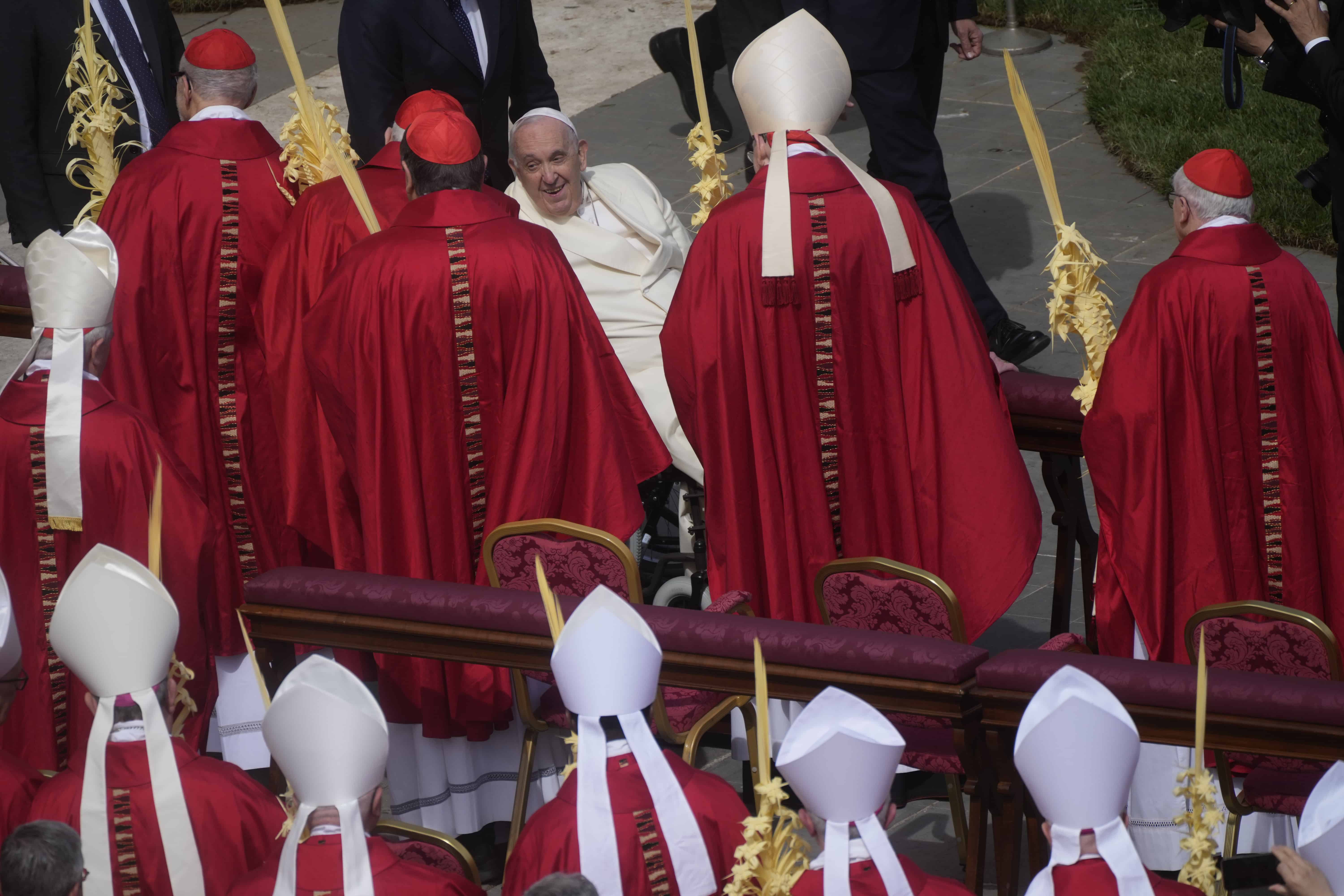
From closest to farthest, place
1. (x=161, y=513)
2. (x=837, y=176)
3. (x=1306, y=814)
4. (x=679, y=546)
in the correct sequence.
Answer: (x=1306, y=814)
(x=161, y=513)
(x=837, y=176)
(x=679, y=546)

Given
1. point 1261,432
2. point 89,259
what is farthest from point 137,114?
point 1261,432

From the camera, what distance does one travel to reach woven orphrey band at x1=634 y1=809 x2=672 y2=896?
135 inches

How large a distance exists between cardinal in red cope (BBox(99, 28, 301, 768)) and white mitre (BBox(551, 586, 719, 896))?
214 centimetres

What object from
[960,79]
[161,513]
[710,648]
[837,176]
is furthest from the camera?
[960,79]

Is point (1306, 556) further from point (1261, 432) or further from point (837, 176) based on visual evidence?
point (837, 176)

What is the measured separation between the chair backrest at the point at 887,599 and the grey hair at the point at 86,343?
1845 mm

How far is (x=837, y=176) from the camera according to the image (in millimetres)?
4875

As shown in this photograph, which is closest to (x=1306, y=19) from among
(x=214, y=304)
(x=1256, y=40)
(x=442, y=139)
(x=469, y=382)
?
(x=1256, y=40)

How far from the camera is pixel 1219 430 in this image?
4508 millimetres

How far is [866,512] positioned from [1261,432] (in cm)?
109

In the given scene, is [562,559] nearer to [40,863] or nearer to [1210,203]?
[40,863]

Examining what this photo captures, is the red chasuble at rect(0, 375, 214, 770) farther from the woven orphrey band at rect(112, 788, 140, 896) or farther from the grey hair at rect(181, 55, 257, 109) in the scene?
the grey hair at rect(181, 55, 257, 109)

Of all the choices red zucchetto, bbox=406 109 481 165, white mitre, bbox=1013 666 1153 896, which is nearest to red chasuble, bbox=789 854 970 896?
white mitre, bbox=1013 666 1153 896

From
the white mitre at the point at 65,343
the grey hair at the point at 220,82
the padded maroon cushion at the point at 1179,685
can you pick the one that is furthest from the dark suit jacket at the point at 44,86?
the padded maroon cushion at the point at 1179,685
